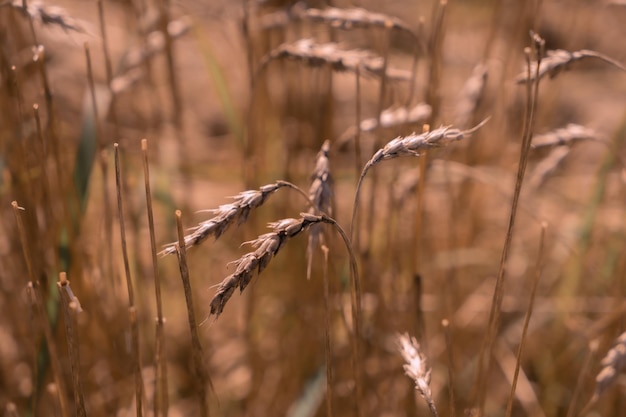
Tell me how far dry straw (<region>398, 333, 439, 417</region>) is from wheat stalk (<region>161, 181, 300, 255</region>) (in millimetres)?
252

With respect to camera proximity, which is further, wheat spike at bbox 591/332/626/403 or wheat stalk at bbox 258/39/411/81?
wheat stalk at bbox 258/39/411/81

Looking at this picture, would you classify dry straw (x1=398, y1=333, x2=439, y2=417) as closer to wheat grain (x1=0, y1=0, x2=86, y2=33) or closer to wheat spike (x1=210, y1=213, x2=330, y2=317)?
wheat spike (x1=210, y1=213, x2=330, y2=317)

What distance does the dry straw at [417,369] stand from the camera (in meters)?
0.74

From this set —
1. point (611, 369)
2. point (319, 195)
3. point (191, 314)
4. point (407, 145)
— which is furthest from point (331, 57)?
point (611, 369)

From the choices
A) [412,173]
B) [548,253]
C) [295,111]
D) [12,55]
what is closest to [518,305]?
[548,253]

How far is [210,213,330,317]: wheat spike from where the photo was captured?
68 cm

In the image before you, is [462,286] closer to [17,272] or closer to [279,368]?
[279,368]

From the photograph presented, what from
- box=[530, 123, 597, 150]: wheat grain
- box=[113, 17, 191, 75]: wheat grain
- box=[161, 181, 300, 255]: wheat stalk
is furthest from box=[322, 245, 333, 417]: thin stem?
box=[113, 17, 191, 75]: wheat grain

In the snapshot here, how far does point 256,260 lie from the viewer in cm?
68

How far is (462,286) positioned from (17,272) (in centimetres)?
115

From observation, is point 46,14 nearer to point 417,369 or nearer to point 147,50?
point 147,50

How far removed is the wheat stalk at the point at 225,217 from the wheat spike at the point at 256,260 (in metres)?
0.04

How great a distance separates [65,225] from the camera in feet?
3.66

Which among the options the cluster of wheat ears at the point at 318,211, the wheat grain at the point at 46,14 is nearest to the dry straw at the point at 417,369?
the cluster of wheat ears at the point at 318,211
